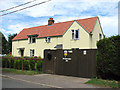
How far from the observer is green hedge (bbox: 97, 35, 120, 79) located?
28.9 feet

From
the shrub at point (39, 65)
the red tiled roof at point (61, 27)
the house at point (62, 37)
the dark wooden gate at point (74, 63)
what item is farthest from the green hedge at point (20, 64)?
the red tiled roof at point (61, 27)

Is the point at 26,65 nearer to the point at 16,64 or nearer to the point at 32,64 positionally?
the point at 32,64

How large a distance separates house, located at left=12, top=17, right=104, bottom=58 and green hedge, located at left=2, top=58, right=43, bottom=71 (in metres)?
8.74

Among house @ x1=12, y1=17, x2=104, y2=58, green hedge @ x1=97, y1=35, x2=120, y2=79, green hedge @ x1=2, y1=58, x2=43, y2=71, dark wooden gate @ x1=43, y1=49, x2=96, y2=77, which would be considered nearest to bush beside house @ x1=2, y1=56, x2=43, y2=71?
green hedge @ x1=2, y1=58, x2=43, y2=71

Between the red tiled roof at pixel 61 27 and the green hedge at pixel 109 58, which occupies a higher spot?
the red tiled roof at pixel 61 27

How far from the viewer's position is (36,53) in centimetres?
2808

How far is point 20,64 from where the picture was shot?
15133mm

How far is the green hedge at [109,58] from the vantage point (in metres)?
8.80

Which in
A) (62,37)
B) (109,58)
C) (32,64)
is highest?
(62,37)

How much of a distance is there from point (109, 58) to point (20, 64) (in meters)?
9.61

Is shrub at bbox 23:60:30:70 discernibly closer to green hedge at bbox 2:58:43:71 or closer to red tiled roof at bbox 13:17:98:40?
green hedge at bbox 2:58:43:71

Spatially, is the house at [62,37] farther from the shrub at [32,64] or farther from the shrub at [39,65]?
the shrub at [39,65]

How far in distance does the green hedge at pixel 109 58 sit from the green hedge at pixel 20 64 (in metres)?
5.86

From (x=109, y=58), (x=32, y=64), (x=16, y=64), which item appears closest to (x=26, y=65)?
(x=32, y=64)
